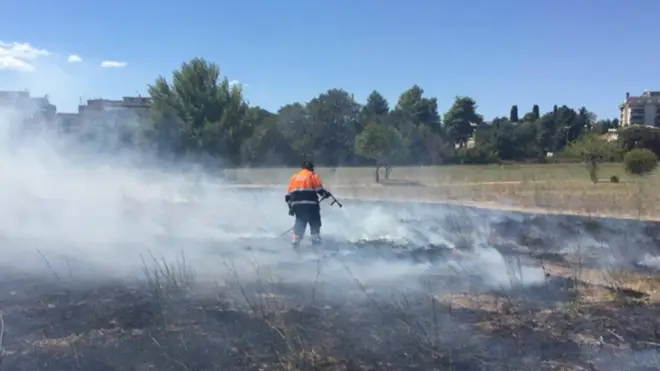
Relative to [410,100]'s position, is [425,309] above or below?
below

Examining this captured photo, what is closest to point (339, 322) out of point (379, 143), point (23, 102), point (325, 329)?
point (325, 329)

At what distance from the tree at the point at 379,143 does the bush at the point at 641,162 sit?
42.3ft

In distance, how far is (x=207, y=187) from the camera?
2672 centimetres

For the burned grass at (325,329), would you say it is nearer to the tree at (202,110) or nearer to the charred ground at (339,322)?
the charred ground at (339,322)

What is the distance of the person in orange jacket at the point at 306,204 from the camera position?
1161 cm

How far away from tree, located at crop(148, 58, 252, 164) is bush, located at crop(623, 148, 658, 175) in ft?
70.0

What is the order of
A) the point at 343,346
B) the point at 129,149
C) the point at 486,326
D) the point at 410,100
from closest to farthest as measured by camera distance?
1. the point at 343,346
2. the point at 486,326
3. the point at 129,149
4. the point at 410,100

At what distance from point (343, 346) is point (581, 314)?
2.77 meters

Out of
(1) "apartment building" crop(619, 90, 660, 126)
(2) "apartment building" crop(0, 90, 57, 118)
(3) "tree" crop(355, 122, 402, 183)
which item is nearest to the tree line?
(3) "tree" crop(355, 122, 402, 183)

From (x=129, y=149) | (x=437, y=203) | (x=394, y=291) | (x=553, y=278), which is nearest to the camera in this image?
(x=394, y=291)

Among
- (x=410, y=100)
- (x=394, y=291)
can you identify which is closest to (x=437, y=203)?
(x=394, y=291)

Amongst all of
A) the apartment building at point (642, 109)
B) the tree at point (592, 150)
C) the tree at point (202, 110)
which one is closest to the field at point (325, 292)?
the tree at point (592, 150)

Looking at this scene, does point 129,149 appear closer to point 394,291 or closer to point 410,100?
point 394,291

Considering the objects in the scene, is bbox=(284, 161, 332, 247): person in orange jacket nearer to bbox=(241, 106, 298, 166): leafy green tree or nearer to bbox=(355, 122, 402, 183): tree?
bbox=(355, 122, 402, 183): tree
